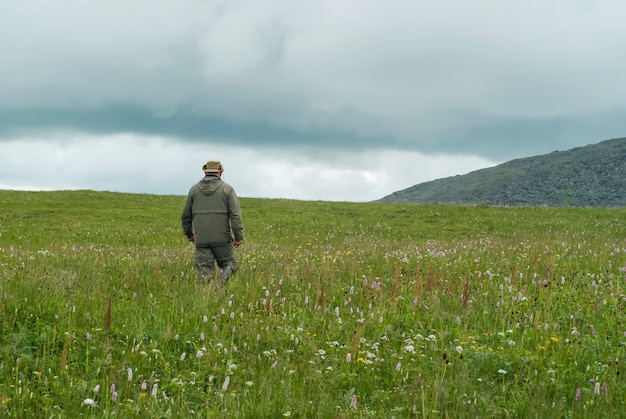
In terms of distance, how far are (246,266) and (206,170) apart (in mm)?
3315

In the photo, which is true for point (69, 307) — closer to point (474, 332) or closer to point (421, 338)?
point (421, 338)

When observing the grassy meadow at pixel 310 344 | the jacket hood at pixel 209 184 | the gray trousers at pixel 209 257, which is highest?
the jacket hood at pixel 209 184

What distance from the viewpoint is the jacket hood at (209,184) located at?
35.2 ft

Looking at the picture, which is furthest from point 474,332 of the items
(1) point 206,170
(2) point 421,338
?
(1) point 206,170

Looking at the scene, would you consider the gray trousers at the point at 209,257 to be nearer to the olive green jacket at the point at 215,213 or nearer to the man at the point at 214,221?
the man at the point at 214,221

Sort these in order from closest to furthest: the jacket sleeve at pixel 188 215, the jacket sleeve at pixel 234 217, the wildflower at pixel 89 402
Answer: the wildflower at pixel 89 402 < the jacket sleeve at pixel 234 217 < the jacket sleeve at pixel 188 215

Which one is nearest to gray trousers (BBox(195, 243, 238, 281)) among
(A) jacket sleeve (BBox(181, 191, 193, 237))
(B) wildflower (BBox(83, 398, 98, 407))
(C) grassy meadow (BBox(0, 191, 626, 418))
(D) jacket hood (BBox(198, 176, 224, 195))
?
(C) grassy meadow (BBox(0, 191, 626, 418))

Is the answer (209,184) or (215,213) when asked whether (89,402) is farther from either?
(209,184)

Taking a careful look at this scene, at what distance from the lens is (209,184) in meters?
10.8

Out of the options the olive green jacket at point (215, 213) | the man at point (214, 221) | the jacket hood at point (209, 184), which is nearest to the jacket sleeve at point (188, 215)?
the man at point (214, 221)

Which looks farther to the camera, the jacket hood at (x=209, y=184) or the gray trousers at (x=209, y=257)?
the gray trousers at (x=209, y=257)

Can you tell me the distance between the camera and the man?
10.7 metres

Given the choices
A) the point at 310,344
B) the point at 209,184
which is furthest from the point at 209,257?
the point at 310,344

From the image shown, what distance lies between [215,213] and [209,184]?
25.1 inches
